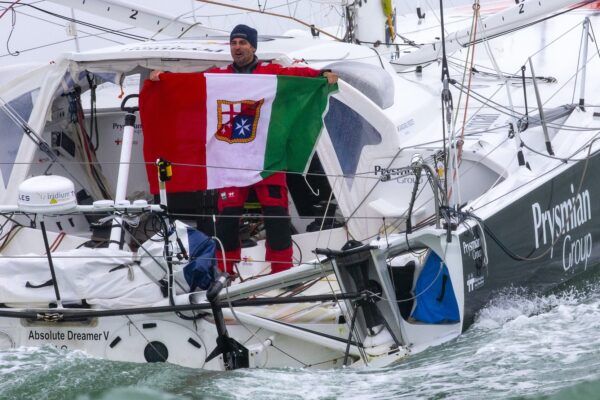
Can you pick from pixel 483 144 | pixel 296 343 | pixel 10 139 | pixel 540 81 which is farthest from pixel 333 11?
pixel 296 343

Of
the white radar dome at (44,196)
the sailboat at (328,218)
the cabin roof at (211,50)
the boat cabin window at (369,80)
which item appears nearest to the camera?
the white radar dome at (44,196)

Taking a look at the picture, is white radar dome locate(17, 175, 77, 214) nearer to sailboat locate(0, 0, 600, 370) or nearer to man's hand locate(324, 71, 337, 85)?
sailboat locate(0, 0, 600, 370)

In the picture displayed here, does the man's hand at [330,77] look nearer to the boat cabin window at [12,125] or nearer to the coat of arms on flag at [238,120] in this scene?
the coat of arms on flag at [238,120]

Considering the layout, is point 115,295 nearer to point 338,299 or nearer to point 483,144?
point 338,299

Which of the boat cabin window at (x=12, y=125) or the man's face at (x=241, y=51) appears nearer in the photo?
the man's face at (x=241, y=51)

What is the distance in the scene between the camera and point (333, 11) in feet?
37.1

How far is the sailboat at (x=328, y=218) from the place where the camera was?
6.43m

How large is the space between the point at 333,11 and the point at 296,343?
5.30m

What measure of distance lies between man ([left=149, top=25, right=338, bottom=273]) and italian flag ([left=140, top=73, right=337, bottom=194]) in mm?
69

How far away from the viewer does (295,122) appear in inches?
282

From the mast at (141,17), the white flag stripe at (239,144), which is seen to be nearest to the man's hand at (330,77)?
the white flag stripe at (239,144)

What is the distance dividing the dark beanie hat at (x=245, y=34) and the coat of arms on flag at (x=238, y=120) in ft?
1.18

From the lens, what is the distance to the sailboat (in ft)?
21.1

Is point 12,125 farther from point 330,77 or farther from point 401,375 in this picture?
point 401,375
